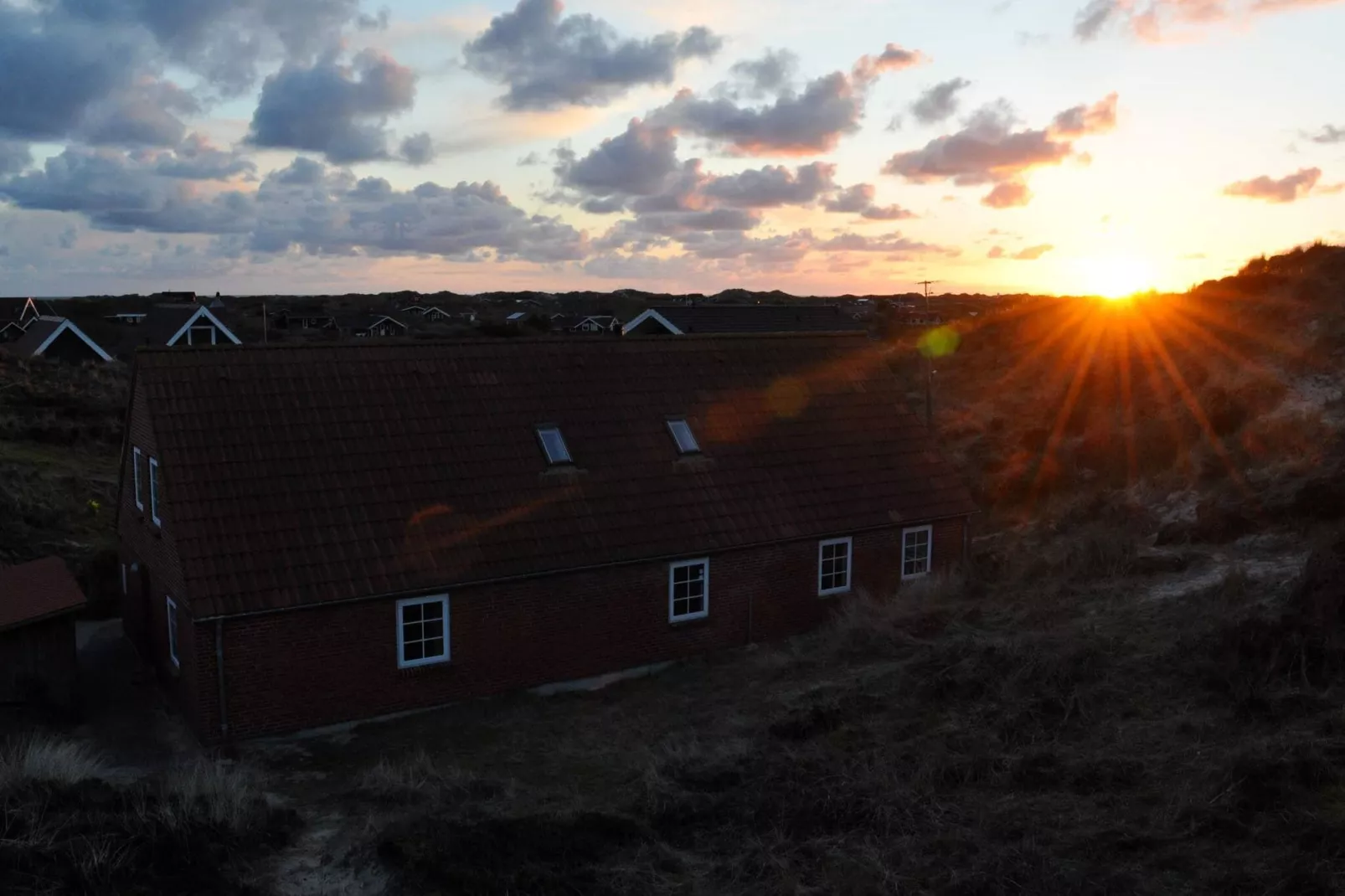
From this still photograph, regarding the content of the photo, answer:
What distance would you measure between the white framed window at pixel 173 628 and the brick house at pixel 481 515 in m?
0.09

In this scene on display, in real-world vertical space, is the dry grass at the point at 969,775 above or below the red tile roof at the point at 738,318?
below

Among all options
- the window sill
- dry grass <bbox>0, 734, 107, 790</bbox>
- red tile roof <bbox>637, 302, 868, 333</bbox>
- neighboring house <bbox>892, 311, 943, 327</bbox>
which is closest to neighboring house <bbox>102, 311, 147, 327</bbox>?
red tile roof <bbox>637, 302, 868, 333</bbox>

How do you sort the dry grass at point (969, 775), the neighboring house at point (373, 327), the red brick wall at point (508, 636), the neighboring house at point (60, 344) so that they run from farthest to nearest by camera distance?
the neighboring house at point (373, 327) → the neighboring house at point (60, 344) → the red brick wall at point (508, 636) → the dry grass at point (969, 775)

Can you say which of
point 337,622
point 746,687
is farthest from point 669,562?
point 337,622

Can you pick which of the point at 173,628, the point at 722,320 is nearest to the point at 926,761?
the point at 173,628

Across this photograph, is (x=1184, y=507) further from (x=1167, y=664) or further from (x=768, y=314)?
(x=768, y=314)

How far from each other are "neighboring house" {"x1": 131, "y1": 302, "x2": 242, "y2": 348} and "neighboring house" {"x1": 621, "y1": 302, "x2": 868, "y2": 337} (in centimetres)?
2884

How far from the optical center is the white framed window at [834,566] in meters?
21.2

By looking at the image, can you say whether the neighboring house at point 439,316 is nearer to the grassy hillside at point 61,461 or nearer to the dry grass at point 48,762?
the grassy hillside at point 61,461

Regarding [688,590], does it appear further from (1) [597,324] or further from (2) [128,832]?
(1) [597,324]

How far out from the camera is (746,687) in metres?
17.2

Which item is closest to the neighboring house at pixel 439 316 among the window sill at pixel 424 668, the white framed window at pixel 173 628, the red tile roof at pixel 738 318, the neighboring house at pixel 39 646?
the red tile roof at pixel 738 318

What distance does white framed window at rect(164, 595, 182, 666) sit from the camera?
55.9 ft

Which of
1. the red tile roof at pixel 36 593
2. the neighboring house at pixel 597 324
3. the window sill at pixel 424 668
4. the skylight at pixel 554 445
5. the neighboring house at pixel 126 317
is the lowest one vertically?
the window sill at pixel 424 668
